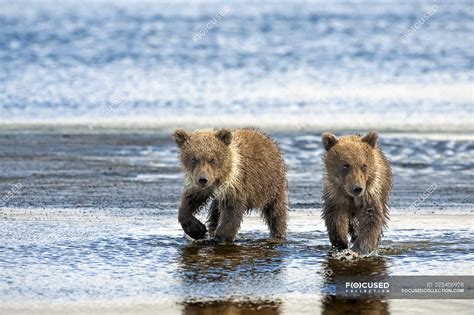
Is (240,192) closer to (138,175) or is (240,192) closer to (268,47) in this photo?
(138,175)

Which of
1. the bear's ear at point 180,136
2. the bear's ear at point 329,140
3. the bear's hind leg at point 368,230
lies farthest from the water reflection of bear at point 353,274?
the bear's ear at point 180,136

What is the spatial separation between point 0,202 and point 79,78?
1682 centimetres

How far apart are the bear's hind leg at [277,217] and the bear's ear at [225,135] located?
0.88 m

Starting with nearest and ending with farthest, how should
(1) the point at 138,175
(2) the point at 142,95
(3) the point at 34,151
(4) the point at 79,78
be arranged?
(1) the point at 138,175
(3) the point at 34,151
(2) the point at 142,95
(4) the point at 79,78

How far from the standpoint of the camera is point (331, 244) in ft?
31.9

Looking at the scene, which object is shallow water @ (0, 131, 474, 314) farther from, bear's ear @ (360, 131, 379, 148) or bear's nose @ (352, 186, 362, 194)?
bear's ear @ (360, 131, 379, 148)

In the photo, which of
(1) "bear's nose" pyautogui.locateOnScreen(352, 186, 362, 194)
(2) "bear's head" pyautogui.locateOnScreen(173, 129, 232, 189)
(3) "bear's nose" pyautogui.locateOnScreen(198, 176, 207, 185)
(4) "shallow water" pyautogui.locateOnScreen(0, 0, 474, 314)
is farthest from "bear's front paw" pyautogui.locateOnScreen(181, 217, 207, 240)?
(1) "bear's nose" pyautogui.locateOnScreen(352, 186, 362, 194)

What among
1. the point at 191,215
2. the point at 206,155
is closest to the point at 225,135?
the point at 206,155

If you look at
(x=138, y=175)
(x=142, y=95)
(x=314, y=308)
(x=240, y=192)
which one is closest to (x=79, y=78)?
(x=142, y=95)

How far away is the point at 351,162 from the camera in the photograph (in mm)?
9445

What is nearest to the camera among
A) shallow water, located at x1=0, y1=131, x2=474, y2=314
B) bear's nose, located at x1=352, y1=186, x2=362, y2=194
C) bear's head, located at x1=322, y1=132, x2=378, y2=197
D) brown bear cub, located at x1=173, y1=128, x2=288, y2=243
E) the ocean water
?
shallow water, located at x1=0, y1=131, x2=474, y2=314

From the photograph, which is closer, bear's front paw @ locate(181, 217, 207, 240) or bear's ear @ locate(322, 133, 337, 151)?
bear's ear @ locate(322, 133, 337, 151)

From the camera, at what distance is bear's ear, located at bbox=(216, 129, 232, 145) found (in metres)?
10.0

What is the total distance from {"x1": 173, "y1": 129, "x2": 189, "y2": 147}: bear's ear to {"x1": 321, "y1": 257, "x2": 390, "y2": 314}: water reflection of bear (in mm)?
1788
